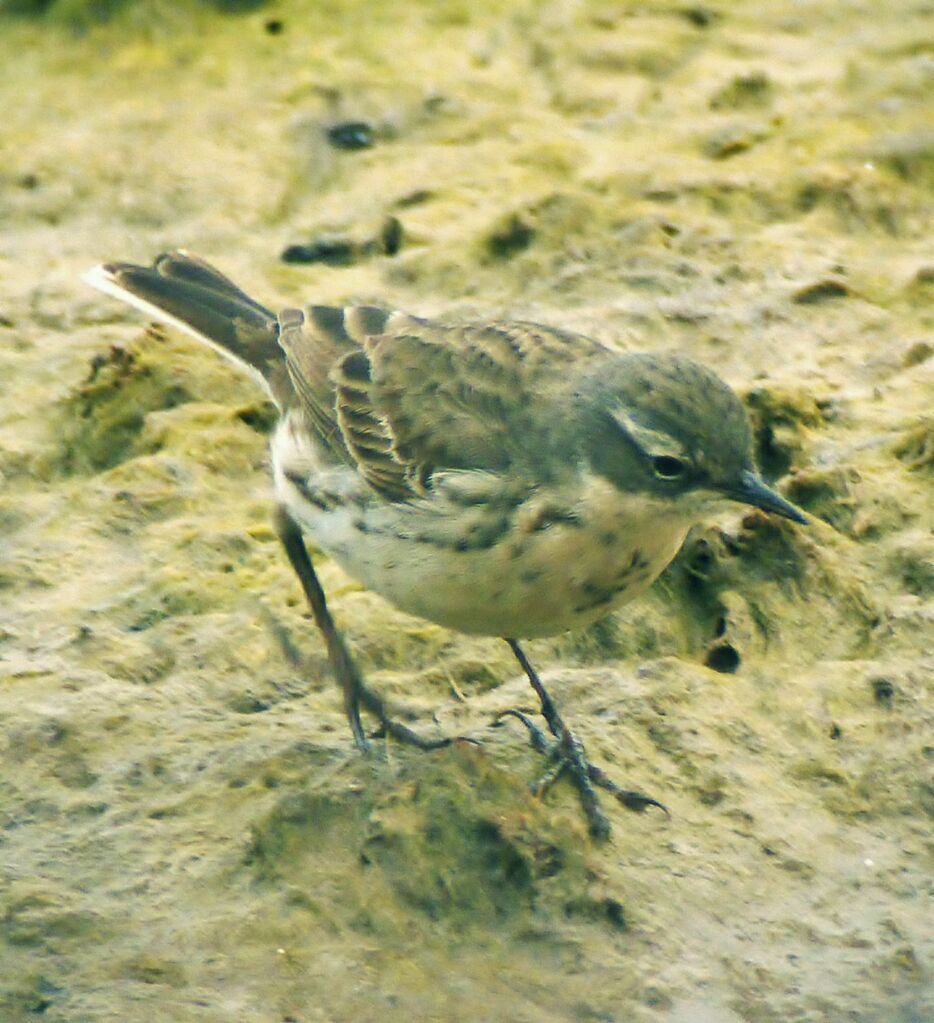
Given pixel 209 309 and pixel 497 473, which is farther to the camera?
pixel 209 309

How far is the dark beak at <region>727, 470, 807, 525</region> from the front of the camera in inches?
223

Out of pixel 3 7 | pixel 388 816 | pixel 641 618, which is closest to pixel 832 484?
pixel 641 618

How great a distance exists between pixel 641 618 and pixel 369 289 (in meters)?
2.57

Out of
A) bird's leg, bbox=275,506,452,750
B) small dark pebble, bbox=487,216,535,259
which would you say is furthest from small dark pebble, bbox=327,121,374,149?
bird's leg, bbox=275,506,452,750

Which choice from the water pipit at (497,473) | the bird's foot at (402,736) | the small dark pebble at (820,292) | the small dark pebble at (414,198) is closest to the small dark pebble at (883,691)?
the water pipit at (497,473)

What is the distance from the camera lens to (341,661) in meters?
6.32

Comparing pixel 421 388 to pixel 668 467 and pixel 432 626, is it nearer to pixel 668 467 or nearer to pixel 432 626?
pixel 432 626

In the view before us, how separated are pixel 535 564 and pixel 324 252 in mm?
3670

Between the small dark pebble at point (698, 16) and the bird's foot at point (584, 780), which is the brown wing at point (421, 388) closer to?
the bird's foot at point (584, 780)

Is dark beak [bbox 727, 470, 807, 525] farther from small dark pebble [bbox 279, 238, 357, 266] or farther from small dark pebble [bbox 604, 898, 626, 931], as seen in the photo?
small dark pebble [bbox 279, 238, 357, 266]

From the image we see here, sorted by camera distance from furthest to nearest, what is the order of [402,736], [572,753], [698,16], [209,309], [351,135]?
[698,16] → [351,135] → [209,309] → [402,736] → [572,753]

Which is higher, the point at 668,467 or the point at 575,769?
the point at 668,467

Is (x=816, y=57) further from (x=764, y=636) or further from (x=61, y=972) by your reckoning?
(x=61, y=972)

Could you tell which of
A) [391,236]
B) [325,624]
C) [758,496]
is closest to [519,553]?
[758,496]
